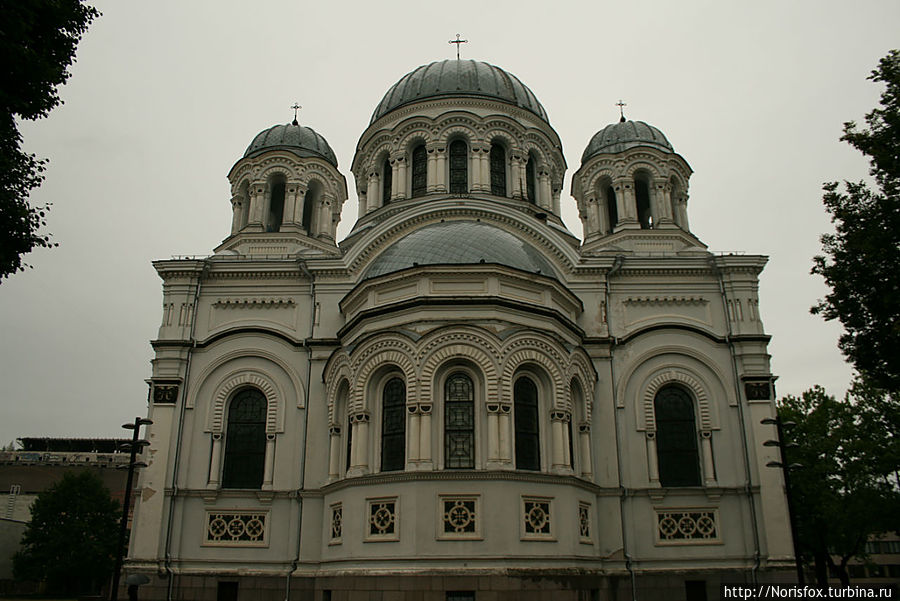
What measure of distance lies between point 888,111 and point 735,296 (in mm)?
8193

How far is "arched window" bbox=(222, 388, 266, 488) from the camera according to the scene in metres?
20.3

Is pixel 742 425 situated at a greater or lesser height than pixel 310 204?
lesser

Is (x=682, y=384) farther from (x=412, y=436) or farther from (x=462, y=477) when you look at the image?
(x=412, y=436)

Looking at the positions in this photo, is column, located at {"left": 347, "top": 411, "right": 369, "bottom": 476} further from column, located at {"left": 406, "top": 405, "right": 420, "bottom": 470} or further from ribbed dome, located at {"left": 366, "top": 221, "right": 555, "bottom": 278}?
ribbed dome, located at {"left": 366, "top": 221, "right": 555, "bottom": 278}

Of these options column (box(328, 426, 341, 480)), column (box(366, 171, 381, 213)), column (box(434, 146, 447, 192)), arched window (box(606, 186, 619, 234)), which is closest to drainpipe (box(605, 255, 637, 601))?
arched window (box(606, 186, 619, 234))

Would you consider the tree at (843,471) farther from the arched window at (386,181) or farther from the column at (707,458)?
the arched window at (386,181)

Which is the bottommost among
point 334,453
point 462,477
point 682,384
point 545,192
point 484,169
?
point 462,477

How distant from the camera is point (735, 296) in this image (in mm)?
21438

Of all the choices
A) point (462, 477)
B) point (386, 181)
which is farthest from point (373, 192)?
point (462, 477)

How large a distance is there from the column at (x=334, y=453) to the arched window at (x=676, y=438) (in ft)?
28.5

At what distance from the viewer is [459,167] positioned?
83.3 feet

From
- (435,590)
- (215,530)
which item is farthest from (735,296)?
(215,530)

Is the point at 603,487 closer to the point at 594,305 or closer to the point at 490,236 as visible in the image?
the point at 594,305

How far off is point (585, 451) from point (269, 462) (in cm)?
854
